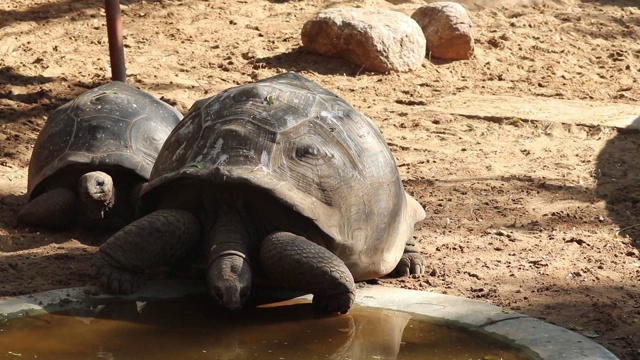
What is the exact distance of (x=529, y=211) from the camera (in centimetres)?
621

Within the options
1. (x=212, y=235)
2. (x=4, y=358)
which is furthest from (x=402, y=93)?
(x=4, y=358)

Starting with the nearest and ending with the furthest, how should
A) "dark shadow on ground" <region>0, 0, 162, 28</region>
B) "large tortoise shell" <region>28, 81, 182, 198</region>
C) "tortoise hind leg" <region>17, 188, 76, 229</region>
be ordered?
"tortoise hind leg" <region>17, 188, 76, 229</region>, "large tortoise shell" <region>28, 81, 182, 198</region>, "dark shadow on ground" <region>0, 0, 162, 28</region>

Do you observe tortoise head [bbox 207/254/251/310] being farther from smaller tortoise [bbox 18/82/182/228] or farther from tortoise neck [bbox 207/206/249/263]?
smaller tortoise [bbox 18/82/182/228]

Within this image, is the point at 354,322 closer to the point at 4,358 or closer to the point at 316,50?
the point at 4,358

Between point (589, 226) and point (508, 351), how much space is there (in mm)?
2116

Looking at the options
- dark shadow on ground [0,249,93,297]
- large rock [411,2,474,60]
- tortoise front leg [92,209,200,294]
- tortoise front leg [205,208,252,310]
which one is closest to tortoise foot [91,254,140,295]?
tortoise front leg [92,209,200,294]

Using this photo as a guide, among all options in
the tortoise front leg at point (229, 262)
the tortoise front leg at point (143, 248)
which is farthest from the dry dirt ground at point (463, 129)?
the tortoise front leg at point (229, 262)

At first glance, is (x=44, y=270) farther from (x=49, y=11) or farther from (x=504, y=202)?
(x=49, y=11)

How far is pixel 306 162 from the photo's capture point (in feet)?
15.2

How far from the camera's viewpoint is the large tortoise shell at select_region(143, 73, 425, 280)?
4.56 m

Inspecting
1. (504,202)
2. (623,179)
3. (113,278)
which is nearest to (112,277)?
(113,278)

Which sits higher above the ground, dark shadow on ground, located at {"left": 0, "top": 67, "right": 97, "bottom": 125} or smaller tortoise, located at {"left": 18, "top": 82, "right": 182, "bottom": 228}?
smaller tortoise, located at {"left": 18, "top": 82, "right": 182, "bottom": 228}

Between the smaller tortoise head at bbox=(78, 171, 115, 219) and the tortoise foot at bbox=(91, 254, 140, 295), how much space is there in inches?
31.2

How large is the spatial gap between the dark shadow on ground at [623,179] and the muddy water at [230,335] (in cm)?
189
